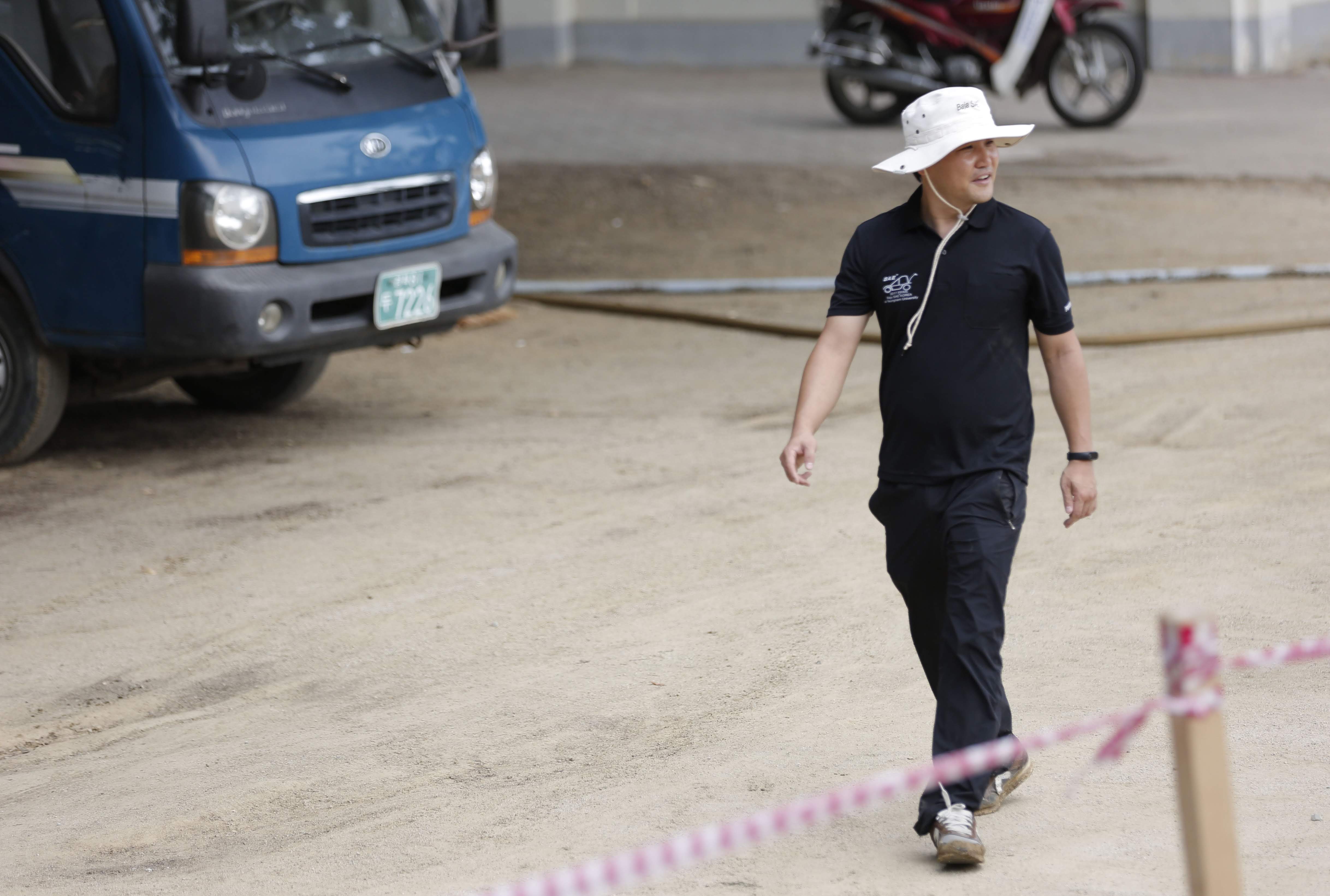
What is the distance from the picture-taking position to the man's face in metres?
3.68

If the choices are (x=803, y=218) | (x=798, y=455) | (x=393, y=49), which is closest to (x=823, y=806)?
(x=798, y=455)

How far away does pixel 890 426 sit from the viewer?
3.84 meters

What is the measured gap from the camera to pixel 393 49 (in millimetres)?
7551

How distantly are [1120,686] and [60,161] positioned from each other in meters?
4.97

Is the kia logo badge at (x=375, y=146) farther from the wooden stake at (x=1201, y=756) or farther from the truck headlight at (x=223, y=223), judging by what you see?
the wooden stake at (x=1201, y=756)

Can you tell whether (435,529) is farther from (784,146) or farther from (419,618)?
(784,146)

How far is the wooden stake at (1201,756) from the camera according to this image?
2.39 metres

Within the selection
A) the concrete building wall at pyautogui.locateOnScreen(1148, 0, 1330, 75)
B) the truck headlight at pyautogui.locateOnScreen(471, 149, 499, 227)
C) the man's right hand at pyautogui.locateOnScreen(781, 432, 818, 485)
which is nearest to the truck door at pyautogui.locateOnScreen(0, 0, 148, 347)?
the truck headlight at pyautogui.locateOnScreen(471, 149, 499, 227)

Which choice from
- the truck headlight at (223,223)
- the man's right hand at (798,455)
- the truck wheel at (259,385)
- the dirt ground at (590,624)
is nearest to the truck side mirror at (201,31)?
the truck headlight at (223,223)

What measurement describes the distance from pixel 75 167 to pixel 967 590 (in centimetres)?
481

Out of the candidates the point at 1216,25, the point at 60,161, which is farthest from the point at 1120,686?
the point at 1216,25

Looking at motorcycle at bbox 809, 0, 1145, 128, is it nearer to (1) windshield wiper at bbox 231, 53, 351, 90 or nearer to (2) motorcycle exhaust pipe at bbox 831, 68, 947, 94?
(2) motorcycle exhaust pipe at bbox 831, 68, 947, 94

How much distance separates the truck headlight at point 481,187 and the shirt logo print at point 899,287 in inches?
167

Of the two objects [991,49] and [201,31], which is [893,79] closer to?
[991,49]
